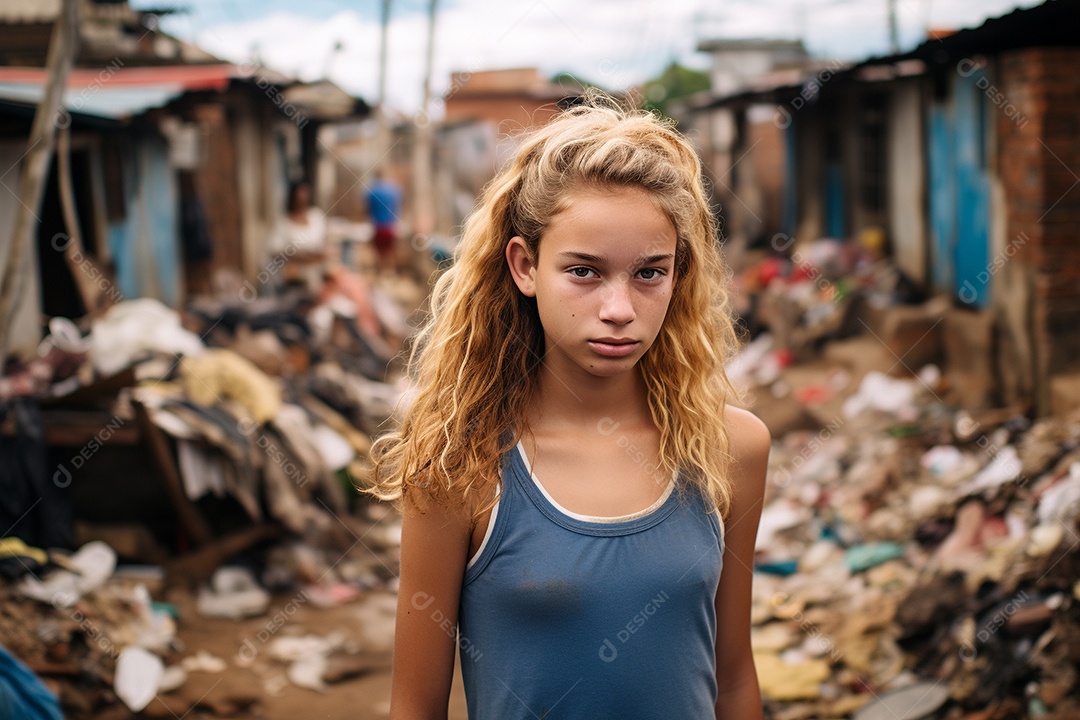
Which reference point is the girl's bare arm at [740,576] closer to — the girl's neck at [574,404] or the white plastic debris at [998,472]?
the girl's neck at [574,404]

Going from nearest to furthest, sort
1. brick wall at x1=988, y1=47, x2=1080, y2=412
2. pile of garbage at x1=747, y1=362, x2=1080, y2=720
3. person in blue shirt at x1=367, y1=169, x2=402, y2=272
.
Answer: pile of garbage at x1=747, y1=362, x2=1080, y2=720 < brick wall at x1=988, y1=47, x2=1080, y2=412 < person in blue shirt at x1=367, y1=169, x2=402, y2=272

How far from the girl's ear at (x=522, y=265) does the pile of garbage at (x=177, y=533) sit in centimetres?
343

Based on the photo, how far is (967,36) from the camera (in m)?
6.85

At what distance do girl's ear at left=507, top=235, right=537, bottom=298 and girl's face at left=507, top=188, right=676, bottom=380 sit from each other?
0.19 feet

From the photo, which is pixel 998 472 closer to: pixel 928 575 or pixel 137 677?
pixel 928 575

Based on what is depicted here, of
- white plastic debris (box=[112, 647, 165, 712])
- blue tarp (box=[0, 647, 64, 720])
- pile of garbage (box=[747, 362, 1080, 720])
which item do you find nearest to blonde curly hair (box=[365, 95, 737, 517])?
blue tarp (box=[0, 647, 64, 720])

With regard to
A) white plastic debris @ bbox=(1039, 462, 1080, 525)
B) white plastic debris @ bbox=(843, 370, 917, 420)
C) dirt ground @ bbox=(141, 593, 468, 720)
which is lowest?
dirt ground @ bbox=(141, 593, 468, 720)

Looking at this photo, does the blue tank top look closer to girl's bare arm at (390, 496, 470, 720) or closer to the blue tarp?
girl's bare arm at (390, 496, 470, 720)

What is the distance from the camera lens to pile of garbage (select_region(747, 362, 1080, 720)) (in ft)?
12.8

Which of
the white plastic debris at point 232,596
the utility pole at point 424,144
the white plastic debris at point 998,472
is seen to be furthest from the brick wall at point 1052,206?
the utility pole at point 424,144

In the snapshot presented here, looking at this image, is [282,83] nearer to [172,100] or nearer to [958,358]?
[172,100]

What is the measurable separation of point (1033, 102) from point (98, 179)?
25.9 feet

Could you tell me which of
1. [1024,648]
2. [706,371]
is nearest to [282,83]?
[1024,648]

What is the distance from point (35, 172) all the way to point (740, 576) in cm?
456
